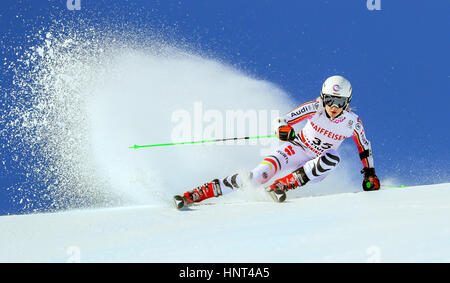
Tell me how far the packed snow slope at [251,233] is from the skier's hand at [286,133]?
0.70 metres

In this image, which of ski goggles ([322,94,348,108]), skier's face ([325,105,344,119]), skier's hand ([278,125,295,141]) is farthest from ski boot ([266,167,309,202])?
ski goggles ([322,94,348,108])

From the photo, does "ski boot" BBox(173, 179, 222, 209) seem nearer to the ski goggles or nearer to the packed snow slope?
the packed snow slope

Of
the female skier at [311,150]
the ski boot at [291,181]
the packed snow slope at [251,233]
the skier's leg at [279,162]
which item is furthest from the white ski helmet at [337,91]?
the packed snow slope at [251,233]

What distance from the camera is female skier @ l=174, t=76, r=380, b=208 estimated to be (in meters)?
5.21

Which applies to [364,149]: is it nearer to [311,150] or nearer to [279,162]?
[311,150]

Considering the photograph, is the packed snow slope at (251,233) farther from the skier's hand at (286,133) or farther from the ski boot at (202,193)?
the skier's hand at (286,133)

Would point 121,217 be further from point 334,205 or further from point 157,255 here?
point 334,205

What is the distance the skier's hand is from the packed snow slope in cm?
70

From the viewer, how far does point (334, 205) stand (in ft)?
15.1

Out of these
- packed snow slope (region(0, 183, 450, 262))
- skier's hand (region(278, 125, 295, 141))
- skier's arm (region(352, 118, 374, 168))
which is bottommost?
packed snow slope (region(0, 183, 450, 262))

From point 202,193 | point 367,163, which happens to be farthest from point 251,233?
point 367,163

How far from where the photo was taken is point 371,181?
18.5 feet

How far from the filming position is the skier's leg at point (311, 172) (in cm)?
528

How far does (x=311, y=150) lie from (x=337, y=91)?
0.78 metres
